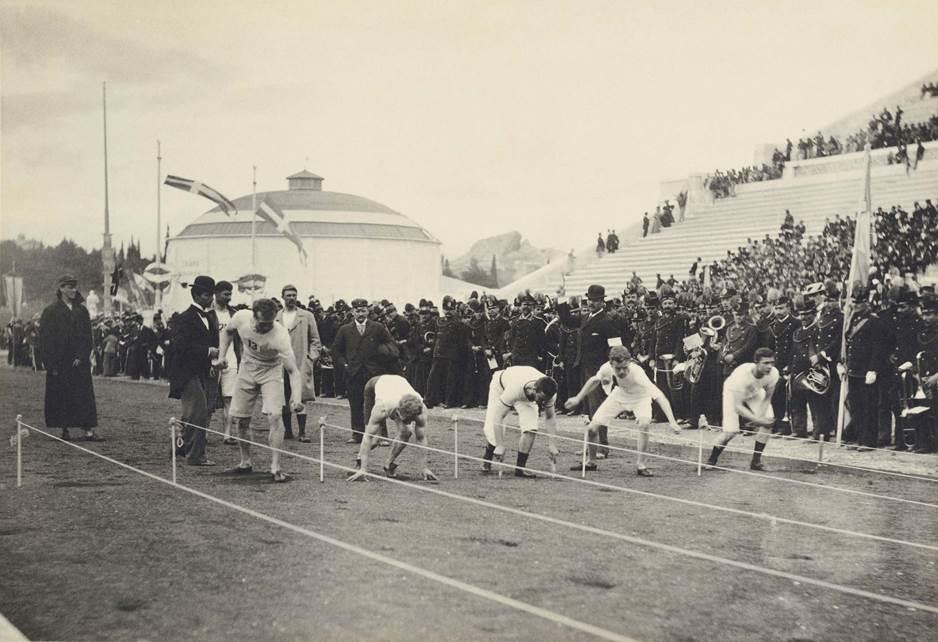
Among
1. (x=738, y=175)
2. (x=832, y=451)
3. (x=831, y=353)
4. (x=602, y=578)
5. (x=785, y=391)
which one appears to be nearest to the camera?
(x=602, y=578)

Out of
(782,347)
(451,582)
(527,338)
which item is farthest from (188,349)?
(782,347)

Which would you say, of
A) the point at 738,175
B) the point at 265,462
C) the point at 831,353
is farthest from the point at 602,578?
the point at 738,175

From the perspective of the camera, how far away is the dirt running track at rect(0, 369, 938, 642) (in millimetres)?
4855

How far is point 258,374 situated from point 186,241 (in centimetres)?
196

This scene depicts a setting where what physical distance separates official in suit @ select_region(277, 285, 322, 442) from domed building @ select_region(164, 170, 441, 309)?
0.55m

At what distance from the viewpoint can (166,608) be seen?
4941 millimetres

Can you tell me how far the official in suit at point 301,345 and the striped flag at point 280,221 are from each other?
0.64 metres

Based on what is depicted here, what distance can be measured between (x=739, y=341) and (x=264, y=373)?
6.09 m

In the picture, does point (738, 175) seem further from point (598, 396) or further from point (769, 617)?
point (769, 617)

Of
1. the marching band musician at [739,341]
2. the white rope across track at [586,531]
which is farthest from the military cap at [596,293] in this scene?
the white rope across track at [586,531]

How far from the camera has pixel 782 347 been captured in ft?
40.9

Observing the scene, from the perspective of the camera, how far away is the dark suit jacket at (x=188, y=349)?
9.52 m

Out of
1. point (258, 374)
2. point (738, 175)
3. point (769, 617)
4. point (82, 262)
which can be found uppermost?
point (738, 175)

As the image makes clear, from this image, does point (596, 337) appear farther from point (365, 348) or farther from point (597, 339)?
point (365, 348)
